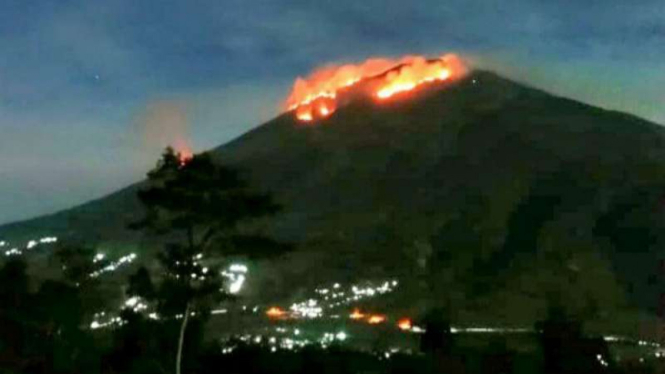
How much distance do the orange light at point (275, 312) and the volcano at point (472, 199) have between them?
314cm

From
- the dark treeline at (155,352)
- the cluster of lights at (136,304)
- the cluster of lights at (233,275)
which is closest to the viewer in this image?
the cluster of lights at (233,275)

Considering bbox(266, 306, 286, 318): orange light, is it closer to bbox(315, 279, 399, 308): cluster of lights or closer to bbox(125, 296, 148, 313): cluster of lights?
bbox(315, 279, 399, 308): cluster of lights

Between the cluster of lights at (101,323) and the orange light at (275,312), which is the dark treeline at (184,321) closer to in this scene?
the cluster of lights at (101,323)

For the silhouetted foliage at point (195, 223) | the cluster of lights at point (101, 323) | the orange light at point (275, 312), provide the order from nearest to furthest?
the silhouetted foliage at point (195, 223) < the cluster of lights at point (101, 323) < the orange light at point (275, 312)

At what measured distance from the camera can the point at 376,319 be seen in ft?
182

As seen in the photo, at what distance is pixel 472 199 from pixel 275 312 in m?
50.8

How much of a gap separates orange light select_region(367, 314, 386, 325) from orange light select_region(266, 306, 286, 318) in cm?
366

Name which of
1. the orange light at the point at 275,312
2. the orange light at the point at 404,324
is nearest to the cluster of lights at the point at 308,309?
the orange light at the point at 275,312

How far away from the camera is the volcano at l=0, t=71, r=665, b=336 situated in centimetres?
7475

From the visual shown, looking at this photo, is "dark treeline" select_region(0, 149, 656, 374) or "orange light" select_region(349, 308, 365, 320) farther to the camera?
"orange light" select_region(349, 308, 365, 320)

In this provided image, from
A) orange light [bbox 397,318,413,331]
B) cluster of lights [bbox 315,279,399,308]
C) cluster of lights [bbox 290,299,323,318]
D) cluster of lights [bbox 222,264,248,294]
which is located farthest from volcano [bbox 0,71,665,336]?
cluster of lights [bbox 222,264,248,294]

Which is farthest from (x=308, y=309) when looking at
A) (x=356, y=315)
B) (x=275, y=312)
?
(x=275, y=312)

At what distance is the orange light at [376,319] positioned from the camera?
176ft

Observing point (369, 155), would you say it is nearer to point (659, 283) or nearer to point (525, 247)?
point (525, 247)
